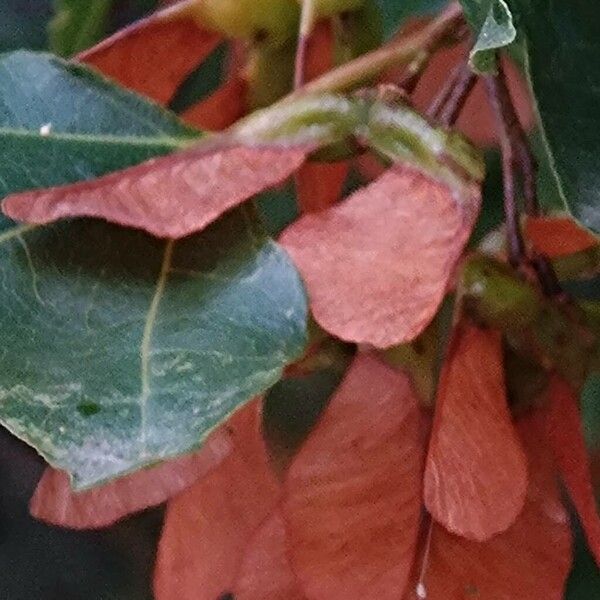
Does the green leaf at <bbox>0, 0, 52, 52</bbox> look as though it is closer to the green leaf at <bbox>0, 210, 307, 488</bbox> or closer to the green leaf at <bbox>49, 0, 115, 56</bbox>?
the green leaf at <bbox>49, 0, 115, 56</bbox>

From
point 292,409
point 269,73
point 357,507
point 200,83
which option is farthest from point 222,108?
point 200,83

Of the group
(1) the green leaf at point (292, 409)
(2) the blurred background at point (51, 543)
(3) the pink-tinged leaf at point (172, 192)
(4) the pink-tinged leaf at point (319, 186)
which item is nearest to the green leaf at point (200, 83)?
(2) the blurred background at point (51, 543)

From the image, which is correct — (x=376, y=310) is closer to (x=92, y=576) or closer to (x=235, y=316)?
(x=235, y=316)

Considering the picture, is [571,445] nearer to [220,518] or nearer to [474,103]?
[220,518]

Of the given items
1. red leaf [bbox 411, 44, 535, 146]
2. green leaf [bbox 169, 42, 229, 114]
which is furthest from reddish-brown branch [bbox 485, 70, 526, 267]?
green leaf [bbox 169, 42, 229, 114]

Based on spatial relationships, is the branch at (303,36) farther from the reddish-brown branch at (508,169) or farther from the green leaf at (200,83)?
the green leaf at (200,83)

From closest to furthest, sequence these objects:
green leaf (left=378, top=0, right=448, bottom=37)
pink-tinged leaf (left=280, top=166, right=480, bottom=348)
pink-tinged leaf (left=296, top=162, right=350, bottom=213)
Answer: pink-tinged leaf (left=280, top=166, right=480, bottom=348)
pink-tinged leaf (left=296, top=162, right=350, bottom=213)
green leaf (left=378, top=0, right=448, bottom=37)
